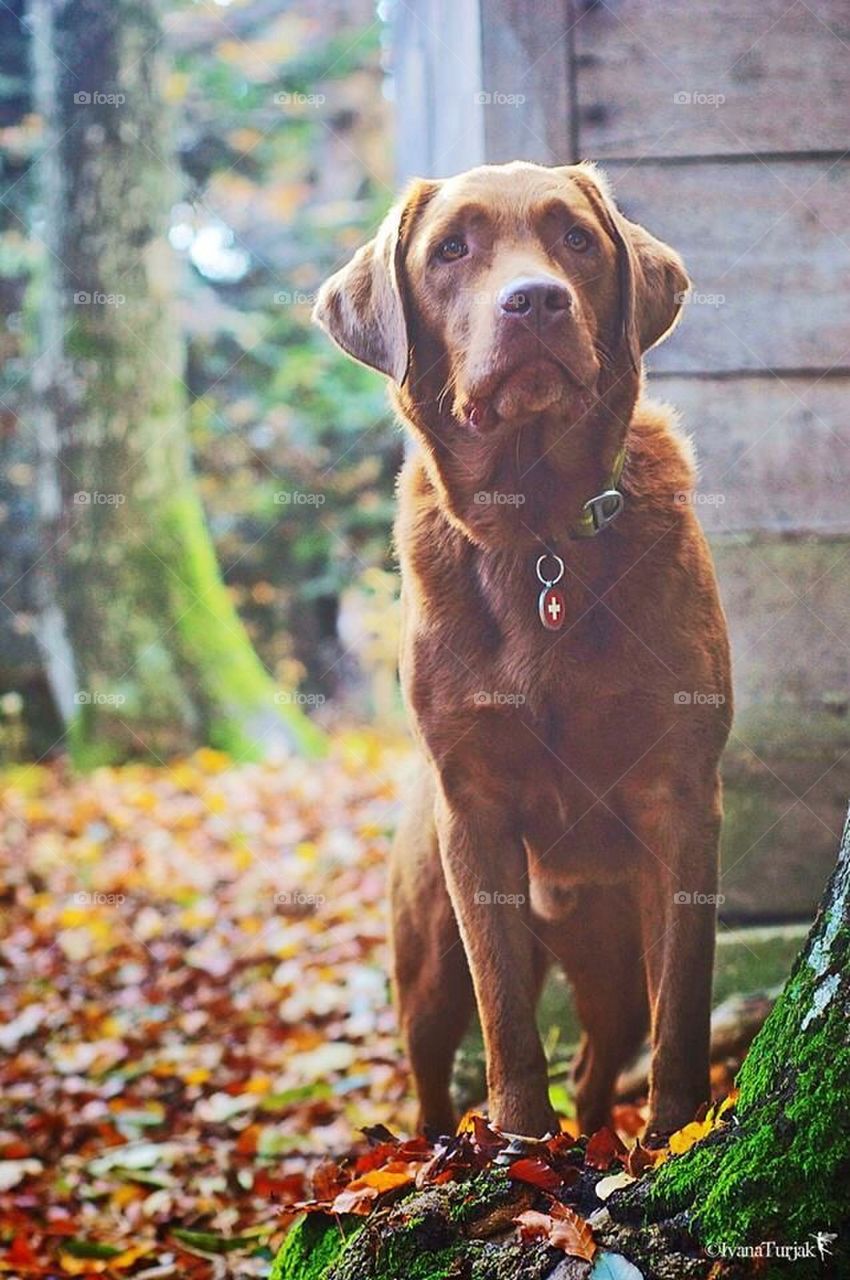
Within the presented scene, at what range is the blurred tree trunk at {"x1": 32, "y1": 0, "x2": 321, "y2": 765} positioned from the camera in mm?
7961

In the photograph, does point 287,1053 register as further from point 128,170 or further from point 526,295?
point 128,170

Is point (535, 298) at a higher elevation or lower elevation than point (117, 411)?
higher

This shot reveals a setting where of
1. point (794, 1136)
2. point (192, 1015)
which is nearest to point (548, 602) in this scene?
point (794, 1136)

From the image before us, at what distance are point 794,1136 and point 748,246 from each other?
2.22 meters

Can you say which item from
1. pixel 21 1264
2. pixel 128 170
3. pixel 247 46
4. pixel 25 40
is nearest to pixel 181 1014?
pixel 21 1264

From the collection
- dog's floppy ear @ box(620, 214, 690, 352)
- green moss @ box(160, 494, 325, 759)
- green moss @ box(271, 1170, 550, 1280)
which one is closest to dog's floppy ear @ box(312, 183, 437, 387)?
dog's floppy ear @ box(620, 214, 690, 352)

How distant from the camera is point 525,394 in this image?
2.47 m

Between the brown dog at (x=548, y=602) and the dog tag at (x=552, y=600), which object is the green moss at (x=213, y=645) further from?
the dog tag at (x=552, y=600)

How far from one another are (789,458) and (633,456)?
82 centimetres

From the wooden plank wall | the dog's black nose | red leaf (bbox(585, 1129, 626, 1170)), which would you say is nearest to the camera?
red leaf (bbox(585, 1129, 626, 1170))

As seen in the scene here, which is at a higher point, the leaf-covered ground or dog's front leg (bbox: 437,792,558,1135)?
dog's front leg (bbox: 437,792,558,1135)

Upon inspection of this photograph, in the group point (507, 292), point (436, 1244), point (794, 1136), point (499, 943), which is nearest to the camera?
point (794, 1136)

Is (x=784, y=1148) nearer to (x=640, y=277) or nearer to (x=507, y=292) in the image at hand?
(x=507, y=292)

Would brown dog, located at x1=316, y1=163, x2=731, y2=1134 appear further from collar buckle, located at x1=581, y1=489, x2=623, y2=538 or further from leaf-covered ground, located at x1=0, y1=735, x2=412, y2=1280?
leaf-covered ground, located at x1=0, y1=735, x2=412, y2=1280
